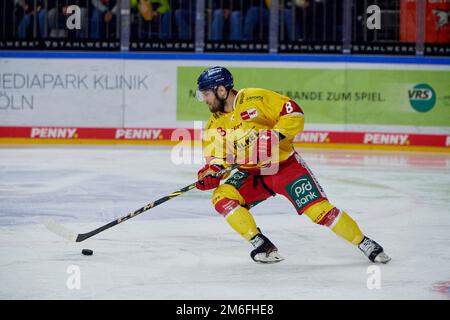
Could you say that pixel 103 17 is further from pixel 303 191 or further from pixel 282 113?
pixel 303 191

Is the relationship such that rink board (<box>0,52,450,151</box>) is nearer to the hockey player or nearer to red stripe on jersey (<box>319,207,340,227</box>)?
the hockey player

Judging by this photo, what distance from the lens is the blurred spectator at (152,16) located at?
14805mm

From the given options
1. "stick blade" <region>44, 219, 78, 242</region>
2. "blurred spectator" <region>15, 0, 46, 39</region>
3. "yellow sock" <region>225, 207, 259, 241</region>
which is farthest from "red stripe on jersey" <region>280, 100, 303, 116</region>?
"blurred spectator" <region>15, 0, 46, 39</region>

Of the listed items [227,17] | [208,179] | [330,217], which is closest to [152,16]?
[227,17]

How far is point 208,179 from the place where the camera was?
5.90m

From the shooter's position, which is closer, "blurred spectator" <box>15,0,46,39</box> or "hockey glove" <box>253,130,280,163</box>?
"hockey glove" <box>253,130,280,163</box>

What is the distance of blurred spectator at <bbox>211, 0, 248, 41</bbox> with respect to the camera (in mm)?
14703

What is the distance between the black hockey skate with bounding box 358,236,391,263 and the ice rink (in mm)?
64

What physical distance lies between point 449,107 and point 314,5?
2.63 m

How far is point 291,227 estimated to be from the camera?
24.4ft

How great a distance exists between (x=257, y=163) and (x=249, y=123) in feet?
0.87

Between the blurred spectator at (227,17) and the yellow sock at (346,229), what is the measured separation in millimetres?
9227

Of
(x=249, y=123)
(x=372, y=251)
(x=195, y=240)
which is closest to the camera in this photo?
(x=372, y=251)
